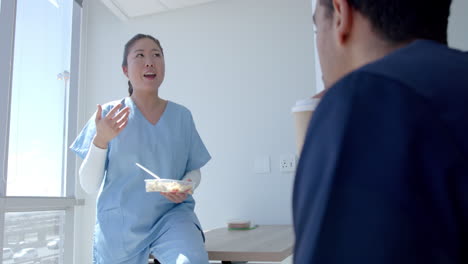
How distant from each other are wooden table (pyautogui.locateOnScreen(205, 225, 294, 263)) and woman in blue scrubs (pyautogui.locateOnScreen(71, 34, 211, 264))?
10cm

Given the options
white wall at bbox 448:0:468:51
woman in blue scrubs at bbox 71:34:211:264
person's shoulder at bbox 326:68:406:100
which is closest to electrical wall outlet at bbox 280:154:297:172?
woman in blue scrubs at bbox 71:34:211:264

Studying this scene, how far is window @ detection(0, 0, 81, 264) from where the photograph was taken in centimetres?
212

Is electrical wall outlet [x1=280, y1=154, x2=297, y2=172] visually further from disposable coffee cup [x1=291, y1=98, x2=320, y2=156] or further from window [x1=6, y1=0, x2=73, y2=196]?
disposable coffee cup [x1=291, y1=98, x2=320, y2=156]

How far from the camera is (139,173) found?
1.53 metres

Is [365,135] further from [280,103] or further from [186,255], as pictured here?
[280,103]

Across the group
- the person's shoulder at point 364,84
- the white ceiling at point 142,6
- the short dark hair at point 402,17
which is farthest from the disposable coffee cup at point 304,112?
the white ceiling at point 142,6

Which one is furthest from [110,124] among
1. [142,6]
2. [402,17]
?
[142,6]

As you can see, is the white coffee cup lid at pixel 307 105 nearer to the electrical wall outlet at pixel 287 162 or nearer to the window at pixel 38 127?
the electrical wall outlet at pixel 287 162

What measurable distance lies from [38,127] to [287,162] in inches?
58.1

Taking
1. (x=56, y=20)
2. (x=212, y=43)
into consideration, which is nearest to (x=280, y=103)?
(x=212, y=43)

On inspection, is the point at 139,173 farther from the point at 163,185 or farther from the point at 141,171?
the point at 163,185

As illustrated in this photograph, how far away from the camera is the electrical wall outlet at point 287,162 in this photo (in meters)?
2.39

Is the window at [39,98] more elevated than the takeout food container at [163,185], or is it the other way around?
the window at [39,98]

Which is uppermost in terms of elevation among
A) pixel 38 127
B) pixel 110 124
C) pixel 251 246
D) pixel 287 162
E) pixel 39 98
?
pixel 39 98
